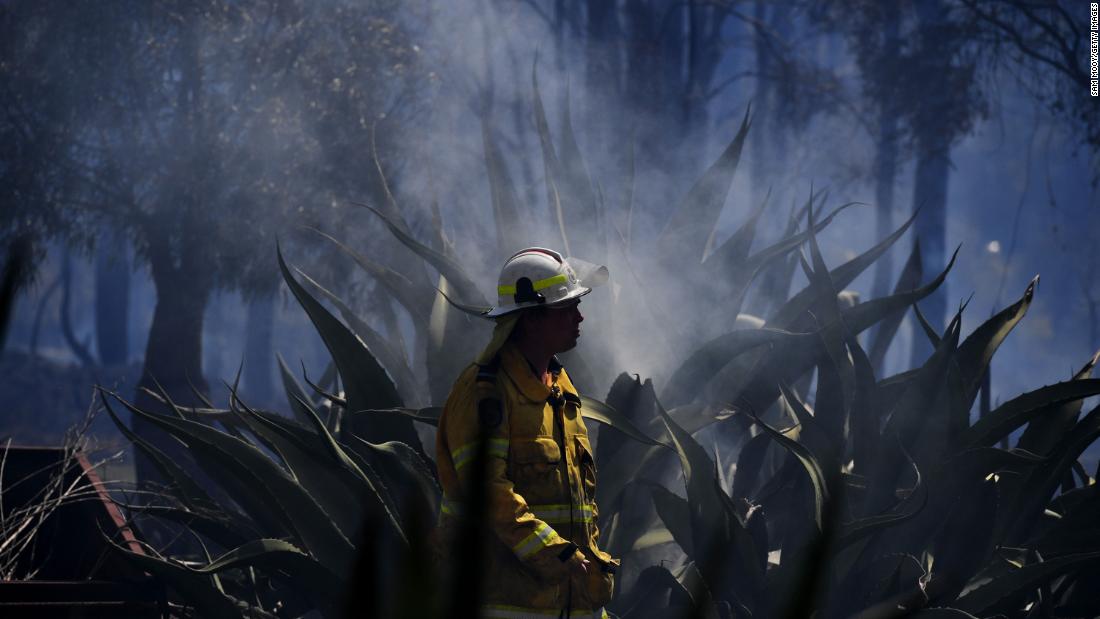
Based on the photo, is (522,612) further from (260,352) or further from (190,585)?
(260,352)

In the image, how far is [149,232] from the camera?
38.0 feet

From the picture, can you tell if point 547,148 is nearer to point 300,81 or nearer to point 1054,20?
point 300,81

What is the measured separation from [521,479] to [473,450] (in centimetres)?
14

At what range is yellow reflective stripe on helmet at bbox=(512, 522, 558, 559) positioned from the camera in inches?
89.8

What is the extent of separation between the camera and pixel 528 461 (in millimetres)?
2406

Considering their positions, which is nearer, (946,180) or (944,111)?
(944,111)

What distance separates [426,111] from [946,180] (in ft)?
38.6

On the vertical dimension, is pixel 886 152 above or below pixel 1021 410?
above

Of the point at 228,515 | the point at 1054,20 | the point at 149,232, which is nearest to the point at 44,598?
the point at 228,515

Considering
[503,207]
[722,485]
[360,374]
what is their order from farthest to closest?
[503,207]
[722,485]
[360,374]

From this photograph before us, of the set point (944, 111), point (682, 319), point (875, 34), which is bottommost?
point (682, 319)

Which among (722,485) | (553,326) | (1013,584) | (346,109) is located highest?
(346,109)

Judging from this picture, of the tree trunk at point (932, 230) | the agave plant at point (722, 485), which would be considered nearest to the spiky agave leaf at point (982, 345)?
the agave plant at point (722, 485)

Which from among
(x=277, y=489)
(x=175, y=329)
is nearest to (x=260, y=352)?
(x=175, y=329)
